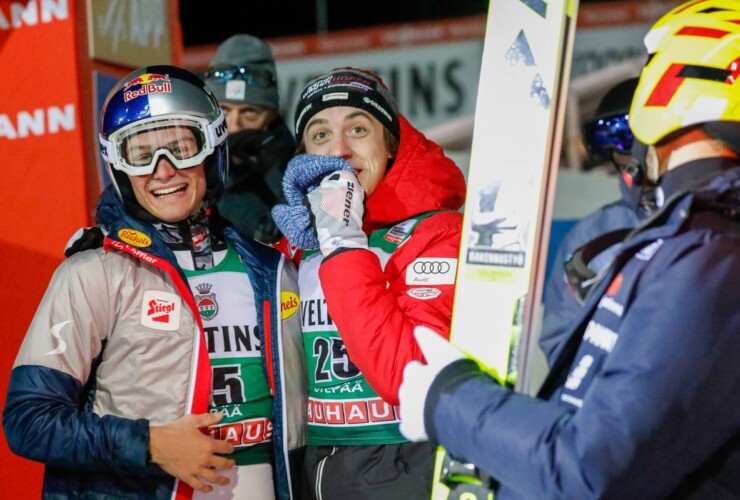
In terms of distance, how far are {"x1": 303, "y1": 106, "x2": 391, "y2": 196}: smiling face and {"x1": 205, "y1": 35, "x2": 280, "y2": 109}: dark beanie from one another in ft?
4.55

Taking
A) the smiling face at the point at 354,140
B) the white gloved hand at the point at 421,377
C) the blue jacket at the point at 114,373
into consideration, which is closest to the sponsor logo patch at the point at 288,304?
the blue jacket at the point at 114,373

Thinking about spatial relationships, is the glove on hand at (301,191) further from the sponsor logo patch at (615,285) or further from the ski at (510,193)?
the sponsor logo patch at (615,285)

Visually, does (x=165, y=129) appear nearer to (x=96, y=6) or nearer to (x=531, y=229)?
(x=96, y=6)

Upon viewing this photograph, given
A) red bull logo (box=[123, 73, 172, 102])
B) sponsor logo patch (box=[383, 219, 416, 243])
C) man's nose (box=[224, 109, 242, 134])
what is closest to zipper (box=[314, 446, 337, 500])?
sponsor logo patch (box=[383, 219, 416, 243])

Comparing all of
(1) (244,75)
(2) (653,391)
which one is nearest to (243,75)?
(1) (244,75)

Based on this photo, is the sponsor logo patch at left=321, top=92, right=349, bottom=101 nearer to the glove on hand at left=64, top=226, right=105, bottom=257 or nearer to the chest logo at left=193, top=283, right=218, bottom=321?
the chest logo at left=193, top=283, right=218, bottom=321

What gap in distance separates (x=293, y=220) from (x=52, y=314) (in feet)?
2.21

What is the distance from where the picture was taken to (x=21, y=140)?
10.8 feet

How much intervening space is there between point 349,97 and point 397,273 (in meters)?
0.61

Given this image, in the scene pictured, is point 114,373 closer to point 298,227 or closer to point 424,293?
point 298,227

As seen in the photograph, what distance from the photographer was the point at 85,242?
2.48 meters

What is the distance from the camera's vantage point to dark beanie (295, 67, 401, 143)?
281 cm

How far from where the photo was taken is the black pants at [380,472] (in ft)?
7.95

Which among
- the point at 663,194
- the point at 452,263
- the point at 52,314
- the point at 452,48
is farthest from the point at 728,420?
the point at 452,48
